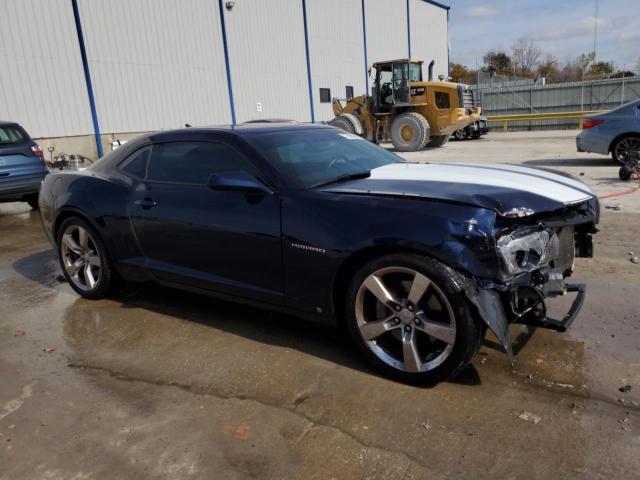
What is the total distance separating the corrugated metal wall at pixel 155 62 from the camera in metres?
17.3

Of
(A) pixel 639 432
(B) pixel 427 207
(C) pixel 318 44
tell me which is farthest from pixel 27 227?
(C) pixel 318 44

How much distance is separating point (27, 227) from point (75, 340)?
18.9 feet

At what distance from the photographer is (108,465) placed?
253 cm

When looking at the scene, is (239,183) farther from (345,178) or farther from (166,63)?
(166,63)

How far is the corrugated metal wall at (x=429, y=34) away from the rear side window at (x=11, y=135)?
99.3ft

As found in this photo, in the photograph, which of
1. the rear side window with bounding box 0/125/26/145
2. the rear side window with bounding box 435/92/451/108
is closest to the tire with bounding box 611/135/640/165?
the rear side window with bounding box 435/92/451/108

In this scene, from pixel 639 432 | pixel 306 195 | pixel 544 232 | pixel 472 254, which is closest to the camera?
pixel 639 432

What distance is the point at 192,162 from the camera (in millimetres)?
4043

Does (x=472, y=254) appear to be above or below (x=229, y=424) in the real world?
above

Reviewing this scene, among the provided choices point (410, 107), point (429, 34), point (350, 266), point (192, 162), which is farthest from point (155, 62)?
point (429, 34)

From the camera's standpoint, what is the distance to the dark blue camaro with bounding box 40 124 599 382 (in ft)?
9.27

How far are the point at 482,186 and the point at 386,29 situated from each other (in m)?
32.0

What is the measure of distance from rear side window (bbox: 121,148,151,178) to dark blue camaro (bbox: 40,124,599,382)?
13 millimetres

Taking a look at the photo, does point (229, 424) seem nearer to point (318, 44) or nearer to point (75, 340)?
point (75, 340)
